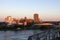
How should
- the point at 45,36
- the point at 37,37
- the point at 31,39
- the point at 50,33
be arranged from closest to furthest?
1. the point at 31,39
2. the point at 37,37
3. the point at 45,36
4. the point at 50,33

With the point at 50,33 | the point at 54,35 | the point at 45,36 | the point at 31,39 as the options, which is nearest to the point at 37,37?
the point at 31,39

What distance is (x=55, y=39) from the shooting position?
4852 mm

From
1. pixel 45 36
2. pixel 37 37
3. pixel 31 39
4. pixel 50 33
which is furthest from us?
pixel 50 33

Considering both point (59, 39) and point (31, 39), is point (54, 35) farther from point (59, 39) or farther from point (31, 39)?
point (31, 39)

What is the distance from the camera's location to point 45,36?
14.0 ft

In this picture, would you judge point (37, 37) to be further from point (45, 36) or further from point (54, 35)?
point (54, 35)

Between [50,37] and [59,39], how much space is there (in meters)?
0.21

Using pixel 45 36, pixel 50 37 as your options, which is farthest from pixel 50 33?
pixel 45 36

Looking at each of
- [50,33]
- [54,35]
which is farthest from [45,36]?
[54,35]

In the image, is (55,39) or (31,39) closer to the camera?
(31,39)

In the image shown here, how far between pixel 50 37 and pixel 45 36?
0.69 meters

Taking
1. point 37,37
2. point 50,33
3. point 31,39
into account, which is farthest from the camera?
point 50,33

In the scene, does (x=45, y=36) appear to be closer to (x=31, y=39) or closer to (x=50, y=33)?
(x=50, y=33)

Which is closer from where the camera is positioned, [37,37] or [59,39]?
[37,37]
